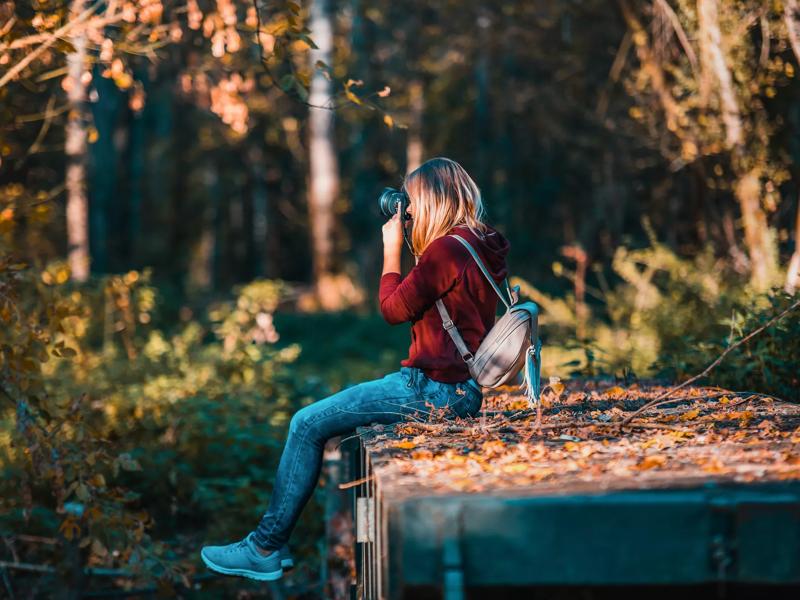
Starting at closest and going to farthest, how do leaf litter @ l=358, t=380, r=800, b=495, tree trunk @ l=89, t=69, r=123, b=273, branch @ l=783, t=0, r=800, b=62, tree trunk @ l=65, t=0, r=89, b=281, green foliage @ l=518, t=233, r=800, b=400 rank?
1. leaf litter @ l=358, t=380, r=800, b=495
2. green foliage @ l=518, t=233, r=800, b=400
3. branch @ l=783, t=0, r=800, b=62
4. tree trunk @ l=65, t=0, r=89, b=281
5. tree trunk @ l=89, t=69, r=123, b=273

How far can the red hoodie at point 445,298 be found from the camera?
486 cm

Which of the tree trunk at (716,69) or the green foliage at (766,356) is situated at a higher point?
the tree trunk at (716,69)

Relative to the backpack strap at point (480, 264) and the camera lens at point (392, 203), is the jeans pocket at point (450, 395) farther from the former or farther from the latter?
the camera lens at point (392, 203)

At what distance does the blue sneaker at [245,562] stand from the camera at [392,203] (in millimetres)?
1622

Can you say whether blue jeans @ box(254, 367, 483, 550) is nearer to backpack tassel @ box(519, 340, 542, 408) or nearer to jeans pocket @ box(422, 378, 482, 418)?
jeans pocket @ box(422, 378, 482, 418)

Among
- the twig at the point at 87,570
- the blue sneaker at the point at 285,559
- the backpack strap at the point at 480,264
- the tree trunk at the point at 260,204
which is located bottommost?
the twig at the point at 87,570

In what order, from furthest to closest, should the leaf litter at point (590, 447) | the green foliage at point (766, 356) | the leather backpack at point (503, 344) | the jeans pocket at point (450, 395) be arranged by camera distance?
the green foliage at point (766, 356), the jeans pocket at point (450, 395), the leather backpack at point (503, 344), the leaf litter at point (590, 447)

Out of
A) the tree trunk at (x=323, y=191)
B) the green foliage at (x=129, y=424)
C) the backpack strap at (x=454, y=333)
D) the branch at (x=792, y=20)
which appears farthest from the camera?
the tree trunk at (x=323, y=191)

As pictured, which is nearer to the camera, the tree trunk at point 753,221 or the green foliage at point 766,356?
the green foliage at point 766,356

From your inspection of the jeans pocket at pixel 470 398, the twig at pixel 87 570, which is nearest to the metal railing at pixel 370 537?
the jeans pocket at pixel 470 398

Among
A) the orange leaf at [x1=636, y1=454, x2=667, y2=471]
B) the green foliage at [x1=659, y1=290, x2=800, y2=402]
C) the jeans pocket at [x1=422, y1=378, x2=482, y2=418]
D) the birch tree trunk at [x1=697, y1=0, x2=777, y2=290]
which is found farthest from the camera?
the birch tree trunk at [x1=697, y1=0, x2=777, y2=290]

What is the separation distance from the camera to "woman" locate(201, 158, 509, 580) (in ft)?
16.0

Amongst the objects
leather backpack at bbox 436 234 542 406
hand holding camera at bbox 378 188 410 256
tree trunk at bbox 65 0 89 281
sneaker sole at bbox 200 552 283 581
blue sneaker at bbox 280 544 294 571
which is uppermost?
tree trunk at bbox 65 0 89 281

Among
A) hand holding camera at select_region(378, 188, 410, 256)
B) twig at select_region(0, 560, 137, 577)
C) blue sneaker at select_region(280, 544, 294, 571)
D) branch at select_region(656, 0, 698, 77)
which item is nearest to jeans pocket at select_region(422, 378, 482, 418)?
hand holding camera at select_region(378, 188, 410, 256)
